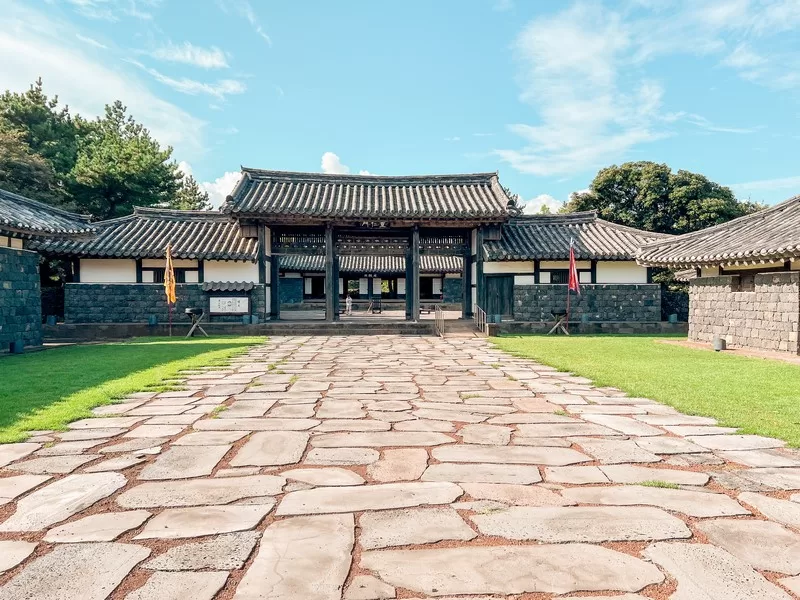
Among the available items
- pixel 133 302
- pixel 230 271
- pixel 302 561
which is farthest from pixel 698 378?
pixel 133 302

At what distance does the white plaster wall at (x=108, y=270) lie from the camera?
1753cm

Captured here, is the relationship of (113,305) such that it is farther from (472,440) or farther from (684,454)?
(684,454)

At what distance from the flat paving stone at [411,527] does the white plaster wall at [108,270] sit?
58.6 ft

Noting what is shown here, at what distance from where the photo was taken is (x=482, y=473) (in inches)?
141

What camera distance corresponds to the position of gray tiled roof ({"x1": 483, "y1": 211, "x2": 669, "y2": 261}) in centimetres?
1794

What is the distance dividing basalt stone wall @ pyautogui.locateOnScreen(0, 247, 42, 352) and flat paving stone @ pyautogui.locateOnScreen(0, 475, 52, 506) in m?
10.4

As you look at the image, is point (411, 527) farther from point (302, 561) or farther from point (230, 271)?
point (230, 271)

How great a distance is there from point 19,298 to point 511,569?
14.1 metres

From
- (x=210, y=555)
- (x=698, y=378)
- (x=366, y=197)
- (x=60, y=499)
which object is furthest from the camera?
(x=366, y=197)

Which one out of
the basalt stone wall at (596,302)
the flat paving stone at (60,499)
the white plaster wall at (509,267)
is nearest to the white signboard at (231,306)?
the white plaster wall at (509,267)

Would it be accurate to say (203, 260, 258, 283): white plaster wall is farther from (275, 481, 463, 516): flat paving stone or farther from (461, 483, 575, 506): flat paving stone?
(461, 483, 575, 506): flat paving stone

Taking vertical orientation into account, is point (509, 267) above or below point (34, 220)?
below

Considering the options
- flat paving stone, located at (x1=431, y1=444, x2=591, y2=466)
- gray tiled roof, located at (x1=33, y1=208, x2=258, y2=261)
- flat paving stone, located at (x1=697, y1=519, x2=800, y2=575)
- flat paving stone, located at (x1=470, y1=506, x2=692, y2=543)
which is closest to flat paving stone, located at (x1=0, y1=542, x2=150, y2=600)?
flat paving stone, located at (x1=470, y1=506, x2=692, y2=543)

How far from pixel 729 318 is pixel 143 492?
13.9 m
